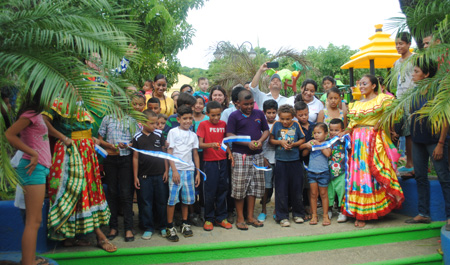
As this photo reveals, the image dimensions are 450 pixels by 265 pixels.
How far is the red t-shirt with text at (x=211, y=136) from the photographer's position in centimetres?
529

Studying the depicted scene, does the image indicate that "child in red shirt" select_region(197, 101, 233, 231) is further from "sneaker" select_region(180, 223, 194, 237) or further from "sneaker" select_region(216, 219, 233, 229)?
"sneaker" select_region(180, 223, 194, 237)

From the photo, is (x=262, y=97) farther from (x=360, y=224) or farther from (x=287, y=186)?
(x=360, y=224)

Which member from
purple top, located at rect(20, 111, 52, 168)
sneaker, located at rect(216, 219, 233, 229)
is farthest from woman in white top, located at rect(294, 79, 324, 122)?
purple top, located at rect(20, 111, 52, 168)

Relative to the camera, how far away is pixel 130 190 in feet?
16.1

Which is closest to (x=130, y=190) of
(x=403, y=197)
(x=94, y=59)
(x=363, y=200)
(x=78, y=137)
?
(x=78, y=137)

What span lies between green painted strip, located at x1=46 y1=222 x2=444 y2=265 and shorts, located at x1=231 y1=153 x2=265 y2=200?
0.79m

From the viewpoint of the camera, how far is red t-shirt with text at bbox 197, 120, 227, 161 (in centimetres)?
529

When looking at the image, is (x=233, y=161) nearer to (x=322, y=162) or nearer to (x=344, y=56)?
(x=322, y=162)

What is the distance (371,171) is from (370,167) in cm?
5

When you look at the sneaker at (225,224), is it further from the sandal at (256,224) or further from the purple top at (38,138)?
the purple top at (38,138)

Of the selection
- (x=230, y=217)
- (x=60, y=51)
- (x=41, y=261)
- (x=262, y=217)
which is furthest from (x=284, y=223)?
(x=60, y=51)

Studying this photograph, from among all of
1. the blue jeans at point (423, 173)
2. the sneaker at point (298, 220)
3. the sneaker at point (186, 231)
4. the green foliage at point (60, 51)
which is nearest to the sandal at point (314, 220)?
the sneaker at point (298, 220)

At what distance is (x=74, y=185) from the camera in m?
4.29

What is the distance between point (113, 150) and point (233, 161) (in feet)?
5.29
